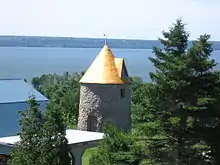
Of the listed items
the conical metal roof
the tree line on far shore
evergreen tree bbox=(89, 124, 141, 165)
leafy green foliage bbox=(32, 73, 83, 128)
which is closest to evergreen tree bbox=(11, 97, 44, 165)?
the tree line on far shore

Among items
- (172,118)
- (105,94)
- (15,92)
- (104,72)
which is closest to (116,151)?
(172,118)

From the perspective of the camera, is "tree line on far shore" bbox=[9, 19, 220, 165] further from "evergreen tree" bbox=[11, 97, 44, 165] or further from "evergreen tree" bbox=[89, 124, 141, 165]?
"evergreen tree" bbox=[89, 124, 141, 165]

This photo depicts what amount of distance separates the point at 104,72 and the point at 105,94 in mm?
1147

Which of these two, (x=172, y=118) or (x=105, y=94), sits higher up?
(x=105, y=94)

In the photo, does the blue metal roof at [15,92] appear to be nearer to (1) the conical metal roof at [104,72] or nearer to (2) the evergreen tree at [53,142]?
(1) the conical metal roof at [104,72]

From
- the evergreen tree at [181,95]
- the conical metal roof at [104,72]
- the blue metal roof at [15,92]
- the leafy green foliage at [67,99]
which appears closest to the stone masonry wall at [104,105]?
the conical metal roof at [104,72]

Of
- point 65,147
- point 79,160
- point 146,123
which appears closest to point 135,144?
point 146,123

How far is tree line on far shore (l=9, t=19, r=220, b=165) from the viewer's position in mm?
14495

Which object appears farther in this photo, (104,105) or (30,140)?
(104,105)

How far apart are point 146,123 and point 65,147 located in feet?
7.07

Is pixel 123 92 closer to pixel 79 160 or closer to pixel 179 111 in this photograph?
pixel 79 160

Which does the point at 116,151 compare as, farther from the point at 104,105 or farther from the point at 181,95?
the point at 104,105

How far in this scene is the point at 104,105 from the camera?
101 ft

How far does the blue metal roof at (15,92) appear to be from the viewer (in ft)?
82.3
